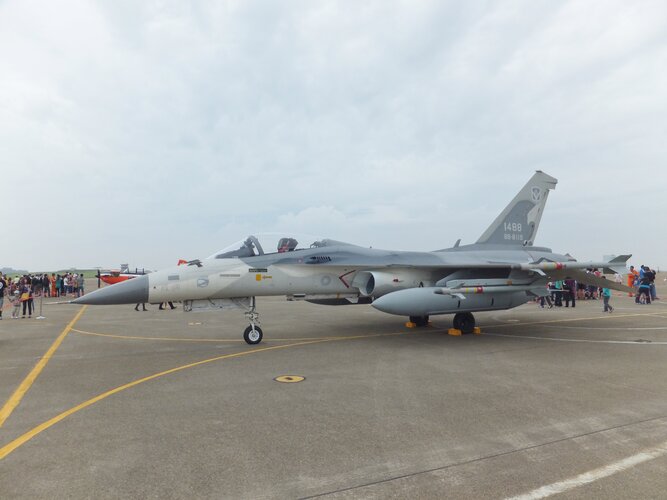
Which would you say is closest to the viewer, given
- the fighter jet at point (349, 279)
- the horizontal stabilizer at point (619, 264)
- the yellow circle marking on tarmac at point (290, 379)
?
the yellow circle marking on tarmac at point (290, 379)

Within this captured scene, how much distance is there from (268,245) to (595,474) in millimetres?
7815

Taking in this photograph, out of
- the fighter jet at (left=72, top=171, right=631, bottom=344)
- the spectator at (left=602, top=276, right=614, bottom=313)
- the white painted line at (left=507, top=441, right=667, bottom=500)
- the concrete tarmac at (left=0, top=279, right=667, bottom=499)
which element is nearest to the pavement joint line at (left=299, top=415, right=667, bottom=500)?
the concrete tarmac at (left=0, top=279, right=667, bottom=499)

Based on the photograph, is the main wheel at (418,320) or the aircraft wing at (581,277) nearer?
the aircraft wing at (581,277)

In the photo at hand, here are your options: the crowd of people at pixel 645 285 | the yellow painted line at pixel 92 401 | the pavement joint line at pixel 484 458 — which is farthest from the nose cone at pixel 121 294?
the crowd of people at pixel 645 285

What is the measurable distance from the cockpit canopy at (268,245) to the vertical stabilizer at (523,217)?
609cm

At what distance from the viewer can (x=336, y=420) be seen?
4.62 meters

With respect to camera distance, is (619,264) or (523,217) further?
(523,217)

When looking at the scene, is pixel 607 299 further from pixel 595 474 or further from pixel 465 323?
pixel 595 474

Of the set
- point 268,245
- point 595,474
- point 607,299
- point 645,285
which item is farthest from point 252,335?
point 645,285

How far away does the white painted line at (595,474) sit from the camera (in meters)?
3.05

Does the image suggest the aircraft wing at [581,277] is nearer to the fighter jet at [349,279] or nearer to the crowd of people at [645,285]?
the fighter jet at [349,279]

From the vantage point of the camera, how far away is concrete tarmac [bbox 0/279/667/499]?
325 cm

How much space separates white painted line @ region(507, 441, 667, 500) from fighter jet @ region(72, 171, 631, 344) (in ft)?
19.6

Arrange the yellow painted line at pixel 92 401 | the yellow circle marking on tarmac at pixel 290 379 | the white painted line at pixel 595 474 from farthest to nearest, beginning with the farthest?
the yellow circle marking on tarmac at pixel 290 379 → the yellow painted line at pixel 92 401 → the white painted line at pixel 595 474
